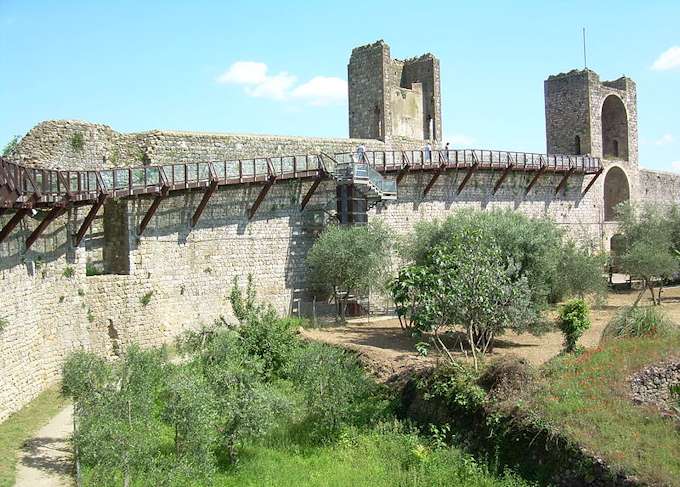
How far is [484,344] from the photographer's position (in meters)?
18.3

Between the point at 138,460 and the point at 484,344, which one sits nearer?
the point at 138,460

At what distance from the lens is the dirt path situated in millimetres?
12234

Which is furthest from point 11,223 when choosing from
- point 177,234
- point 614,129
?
point 614,129

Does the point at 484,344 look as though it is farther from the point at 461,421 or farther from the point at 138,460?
the point at 138,460

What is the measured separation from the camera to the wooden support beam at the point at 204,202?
2261cm

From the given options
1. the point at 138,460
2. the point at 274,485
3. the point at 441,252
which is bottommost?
the point at 274,485

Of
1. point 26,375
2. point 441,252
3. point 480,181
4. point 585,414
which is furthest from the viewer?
point 480,181

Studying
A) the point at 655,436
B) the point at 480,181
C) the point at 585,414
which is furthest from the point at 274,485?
the point at 480,181

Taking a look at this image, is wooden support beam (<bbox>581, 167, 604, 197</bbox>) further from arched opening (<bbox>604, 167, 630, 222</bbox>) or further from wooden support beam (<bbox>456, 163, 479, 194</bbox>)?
wooden support beam (<bbox>456, 163, 479, 194</bbox>)

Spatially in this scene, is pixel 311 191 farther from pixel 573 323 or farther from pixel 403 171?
pixel 573 323

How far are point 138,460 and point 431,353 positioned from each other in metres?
9.17

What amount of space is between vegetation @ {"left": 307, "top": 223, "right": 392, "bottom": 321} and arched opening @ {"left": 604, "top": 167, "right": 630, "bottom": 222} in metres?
20.8

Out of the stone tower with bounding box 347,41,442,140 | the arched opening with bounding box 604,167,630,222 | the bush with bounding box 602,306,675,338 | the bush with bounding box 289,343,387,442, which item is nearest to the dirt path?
the bush with bounding box 289,343,387,442

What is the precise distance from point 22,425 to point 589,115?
31860mm
